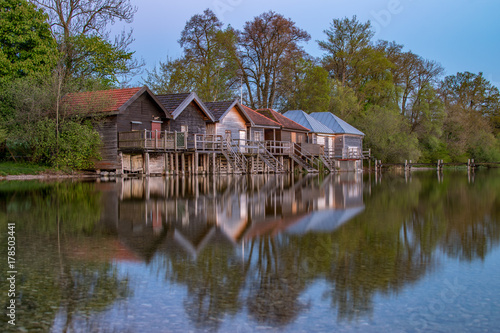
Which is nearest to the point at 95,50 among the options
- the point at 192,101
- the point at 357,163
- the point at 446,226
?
the point at 192,101

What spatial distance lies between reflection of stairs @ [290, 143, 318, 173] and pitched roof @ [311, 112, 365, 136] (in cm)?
797

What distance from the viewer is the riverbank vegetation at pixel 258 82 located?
31.6 meters

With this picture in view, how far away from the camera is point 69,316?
471cm

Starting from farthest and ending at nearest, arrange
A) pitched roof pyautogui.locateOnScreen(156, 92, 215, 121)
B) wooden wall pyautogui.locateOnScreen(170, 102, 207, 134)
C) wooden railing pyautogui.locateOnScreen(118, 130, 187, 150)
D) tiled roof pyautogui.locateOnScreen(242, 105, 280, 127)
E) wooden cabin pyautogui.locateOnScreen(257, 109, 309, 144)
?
1. wooden cabin pyautogui.locateOnScreen(257, 109, 309, 144)
2. tiled roof pyautogui.locateOnScreen(242, 105, 280, 127)
3. wooden wall pyautogui.locateOnScreen(170, 102, 207, 134)
4. pitched roof pyautogui.locateOnScreen(156, 92, 215, 121)
5. wooden railing pyautogui.locateOnScreen(118, 130, 187, 150)

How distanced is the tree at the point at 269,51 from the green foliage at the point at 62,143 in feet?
102

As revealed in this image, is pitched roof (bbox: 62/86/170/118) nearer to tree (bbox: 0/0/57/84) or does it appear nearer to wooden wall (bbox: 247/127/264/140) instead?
tree (bbox: 0/0/57/84)

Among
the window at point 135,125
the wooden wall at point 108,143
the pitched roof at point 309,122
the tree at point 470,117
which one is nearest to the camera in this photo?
the wooden wall at point 108,143

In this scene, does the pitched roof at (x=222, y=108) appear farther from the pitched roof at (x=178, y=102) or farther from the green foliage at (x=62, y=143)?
the green foliage at (x=62, y=143)

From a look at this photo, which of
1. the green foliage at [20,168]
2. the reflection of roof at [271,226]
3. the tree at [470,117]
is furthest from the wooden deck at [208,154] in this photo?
the tree at [470,117]

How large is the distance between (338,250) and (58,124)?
27280 mm

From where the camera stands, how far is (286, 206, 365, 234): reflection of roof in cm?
976

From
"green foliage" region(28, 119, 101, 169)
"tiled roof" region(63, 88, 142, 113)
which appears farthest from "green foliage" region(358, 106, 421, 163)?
"green foliage" region(28, 119, 101, 169)

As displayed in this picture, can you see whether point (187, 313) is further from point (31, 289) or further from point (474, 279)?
point (474, 279)

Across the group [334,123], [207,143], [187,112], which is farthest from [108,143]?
[334,123]
